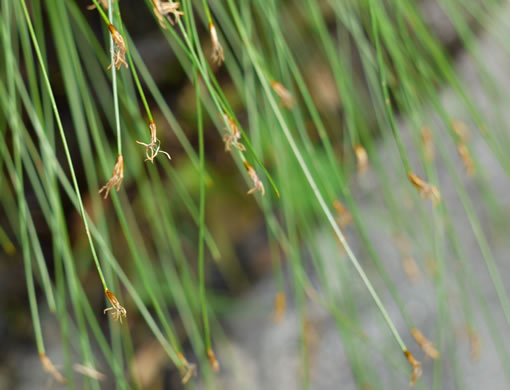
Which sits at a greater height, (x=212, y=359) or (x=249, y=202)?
(x=212, y=359)

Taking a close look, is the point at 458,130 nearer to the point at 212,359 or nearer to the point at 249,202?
the point at 212,359

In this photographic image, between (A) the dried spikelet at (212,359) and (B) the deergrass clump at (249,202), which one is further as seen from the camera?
(B) the deergrass clump at (249,202)

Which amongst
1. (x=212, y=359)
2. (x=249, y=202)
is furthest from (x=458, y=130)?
(x=249, y=202)

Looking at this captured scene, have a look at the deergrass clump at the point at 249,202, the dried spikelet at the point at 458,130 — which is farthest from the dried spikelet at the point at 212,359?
the dried spikelet at the point at 458,130

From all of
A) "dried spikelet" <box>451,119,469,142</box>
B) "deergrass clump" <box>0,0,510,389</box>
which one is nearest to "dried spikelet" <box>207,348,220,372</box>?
"deergrass clump" <box>0,0,510,389</box>

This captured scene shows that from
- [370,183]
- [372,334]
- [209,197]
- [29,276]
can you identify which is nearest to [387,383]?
[372,334]

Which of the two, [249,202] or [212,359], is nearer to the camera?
[212,359]

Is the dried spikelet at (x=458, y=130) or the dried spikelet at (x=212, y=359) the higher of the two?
the dried spikelet at (x=458, y=130)

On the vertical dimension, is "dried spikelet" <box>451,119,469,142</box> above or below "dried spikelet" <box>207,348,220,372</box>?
above

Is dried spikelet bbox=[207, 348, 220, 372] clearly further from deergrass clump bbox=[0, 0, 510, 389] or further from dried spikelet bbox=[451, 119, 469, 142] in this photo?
dried spikelet bbox=[451, 119, 469, 142]

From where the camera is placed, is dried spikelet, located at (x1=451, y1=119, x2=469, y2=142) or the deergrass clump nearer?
dried spikelet, located at (x1=451, y1=119, x2=469, y2=142)

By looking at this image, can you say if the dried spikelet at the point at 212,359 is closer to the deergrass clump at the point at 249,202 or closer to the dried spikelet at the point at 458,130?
the deergrass clump at the point at 249,202
